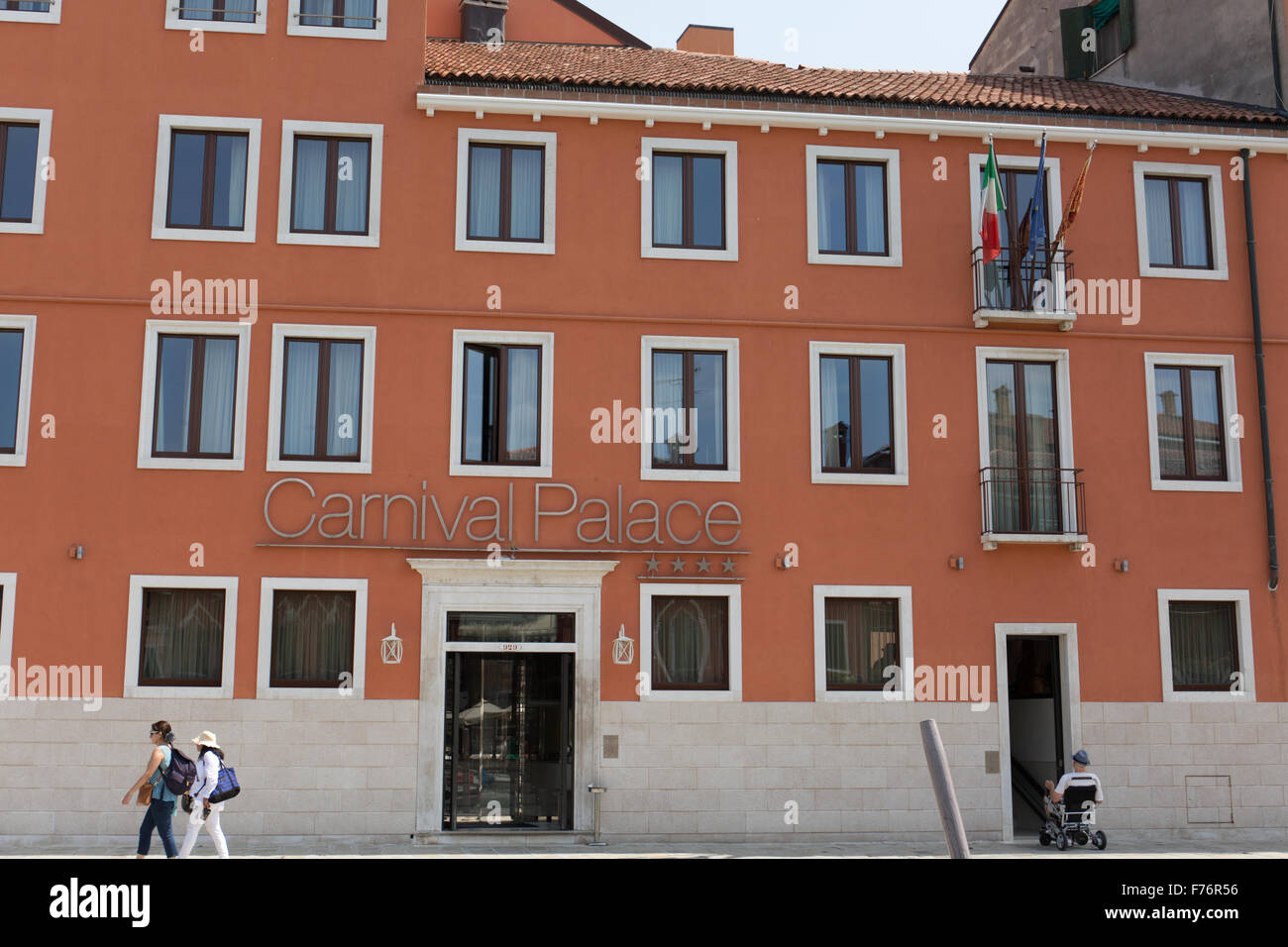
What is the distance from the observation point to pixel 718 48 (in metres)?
28.0

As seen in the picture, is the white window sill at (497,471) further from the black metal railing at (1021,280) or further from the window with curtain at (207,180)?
the black metal railing at (1021,280)

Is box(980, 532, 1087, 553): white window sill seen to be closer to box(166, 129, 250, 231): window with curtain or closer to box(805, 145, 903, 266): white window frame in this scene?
box(805, 145, 903, 266): white window frame

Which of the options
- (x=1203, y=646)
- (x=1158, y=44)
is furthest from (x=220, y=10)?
(x=1203, y=646)

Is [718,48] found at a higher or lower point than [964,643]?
higher

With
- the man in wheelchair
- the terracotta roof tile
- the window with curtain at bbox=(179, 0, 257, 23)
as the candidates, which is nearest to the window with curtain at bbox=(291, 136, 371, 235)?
the terracotta roof tile

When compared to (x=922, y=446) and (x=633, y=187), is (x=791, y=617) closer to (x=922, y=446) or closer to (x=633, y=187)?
(x=922, y=446)

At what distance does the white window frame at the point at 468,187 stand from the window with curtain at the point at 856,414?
4.70 meters

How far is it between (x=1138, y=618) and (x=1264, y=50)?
10.5 m

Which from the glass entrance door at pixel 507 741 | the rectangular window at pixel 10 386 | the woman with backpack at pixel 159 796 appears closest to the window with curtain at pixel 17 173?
the rectangular window at pixel 10 386

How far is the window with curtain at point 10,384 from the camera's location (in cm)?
1858

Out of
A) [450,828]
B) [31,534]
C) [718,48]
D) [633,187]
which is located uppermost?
[718,48]

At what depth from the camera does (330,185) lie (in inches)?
774

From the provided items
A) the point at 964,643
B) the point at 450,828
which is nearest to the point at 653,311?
the point at 964,643

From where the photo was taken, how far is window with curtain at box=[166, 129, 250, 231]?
19.4 metres
